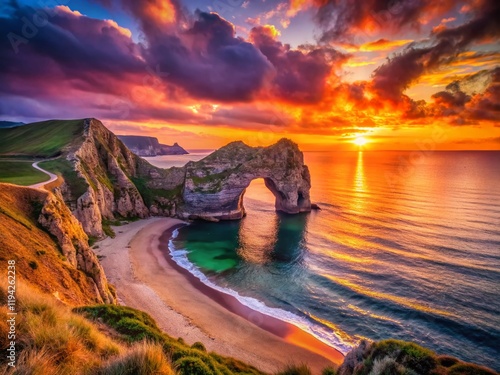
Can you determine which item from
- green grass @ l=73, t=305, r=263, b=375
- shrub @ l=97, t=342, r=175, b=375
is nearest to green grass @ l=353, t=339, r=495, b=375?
green grass @ l=73, t=305, r=263, b=375

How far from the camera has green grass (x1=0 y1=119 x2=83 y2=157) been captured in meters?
70.7

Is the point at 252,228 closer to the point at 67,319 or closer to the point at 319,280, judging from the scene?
the point at 319,280

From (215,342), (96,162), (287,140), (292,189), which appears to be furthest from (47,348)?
(287,140)

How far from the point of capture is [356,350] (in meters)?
13.1

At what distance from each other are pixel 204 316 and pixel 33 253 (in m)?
19.7

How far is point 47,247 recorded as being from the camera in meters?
21.0

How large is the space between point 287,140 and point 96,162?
5974cm

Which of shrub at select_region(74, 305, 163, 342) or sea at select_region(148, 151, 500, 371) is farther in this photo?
sea at select_region(148, 151, 500, 371)

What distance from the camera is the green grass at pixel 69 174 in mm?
49250

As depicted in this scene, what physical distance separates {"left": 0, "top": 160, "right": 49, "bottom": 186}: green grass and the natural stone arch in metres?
37.0

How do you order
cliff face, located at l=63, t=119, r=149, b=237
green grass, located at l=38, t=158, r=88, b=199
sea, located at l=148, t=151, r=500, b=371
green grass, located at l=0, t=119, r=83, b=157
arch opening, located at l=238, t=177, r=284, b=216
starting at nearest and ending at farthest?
1. sea, located at l=148, t=151, r=500, b=371
2. green grass, located at l=38, t=158, r=88, b=199
3. cliff face, located at l=63, t=119, r=149, b=237
4. green grass, located at l=0, t=119, r=83, b=157
5. arch opening, located at l=238, t=177, r=284, b=216

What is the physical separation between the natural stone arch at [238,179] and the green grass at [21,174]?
3702 centimetres

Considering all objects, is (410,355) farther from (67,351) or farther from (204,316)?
(204,316)

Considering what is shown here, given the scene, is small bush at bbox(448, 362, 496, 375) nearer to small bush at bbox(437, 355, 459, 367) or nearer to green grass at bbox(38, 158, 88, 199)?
small bush at bbox(437, 355, 459, 367)
